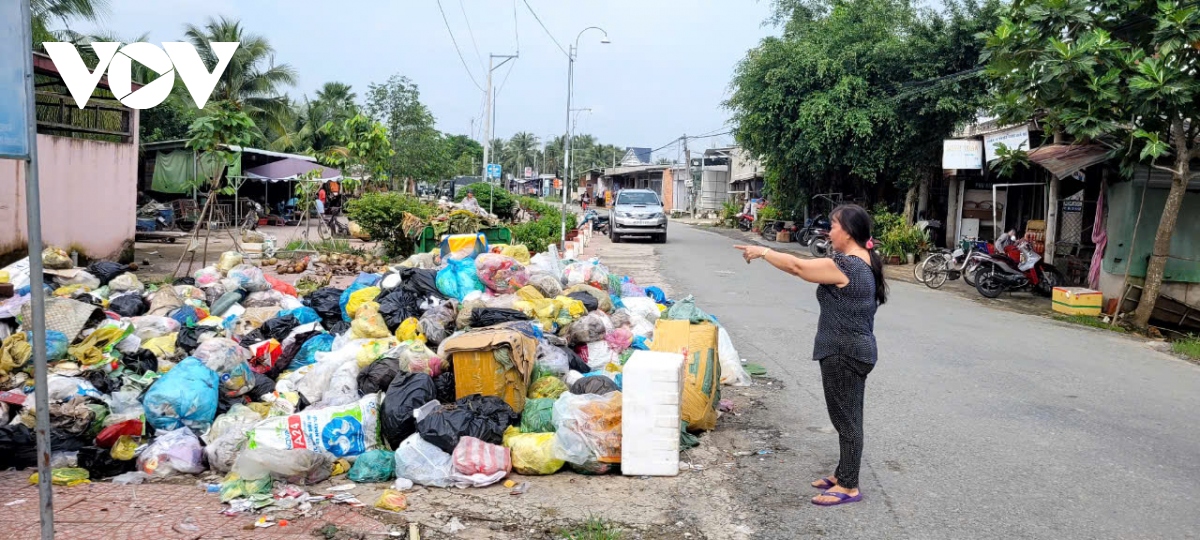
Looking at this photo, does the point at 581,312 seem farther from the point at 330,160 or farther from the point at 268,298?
the point at 330,160

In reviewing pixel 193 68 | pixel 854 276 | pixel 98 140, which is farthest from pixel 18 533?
pixel 98 140

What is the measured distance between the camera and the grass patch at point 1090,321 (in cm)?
1157

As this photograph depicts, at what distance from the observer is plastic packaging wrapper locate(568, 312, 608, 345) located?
24.3 feet

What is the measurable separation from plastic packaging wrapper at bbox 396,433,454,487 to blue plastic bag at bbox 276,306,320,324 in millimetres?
3340

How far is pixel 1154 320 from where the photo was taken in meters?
12.2

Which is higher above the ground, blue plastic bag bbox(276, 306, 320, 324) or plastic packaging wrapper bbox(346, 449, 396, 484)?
blue plastic bag bbox(276, 306, 320, 324)

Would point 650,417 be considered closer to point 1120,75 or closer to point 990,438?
point 990,438

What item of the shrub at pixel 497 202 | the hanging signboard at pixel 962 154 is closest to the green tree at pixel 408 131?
the shrub at pixel 497 202

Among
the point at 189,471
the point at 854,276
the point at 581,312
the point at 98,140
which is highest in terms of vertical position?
the point at 98,140

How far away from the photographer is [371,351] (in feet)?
21.5

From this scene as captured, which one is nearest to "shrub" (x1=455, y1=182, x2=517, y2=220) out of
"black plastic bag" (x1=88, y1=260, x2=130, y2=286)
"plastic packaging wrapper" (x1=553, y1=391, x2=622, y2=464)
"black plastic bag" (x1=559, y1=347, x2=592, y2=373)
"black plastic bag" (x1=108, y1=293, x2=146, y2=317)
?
"black plastic bag" (x1=88, y1=260, x2=130, y2=286)

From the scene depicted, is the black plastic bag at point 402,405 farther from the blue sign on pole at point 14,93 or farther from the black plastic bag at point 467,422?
the blue sign on pole at point 14,93

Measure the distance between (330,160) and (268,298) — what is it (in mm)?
11793

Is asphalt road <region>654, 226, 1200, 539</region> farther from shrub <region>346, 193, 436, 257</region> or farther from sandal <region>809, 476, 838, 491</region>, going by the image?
shrub <region>346, 193, 436, 257</region>
